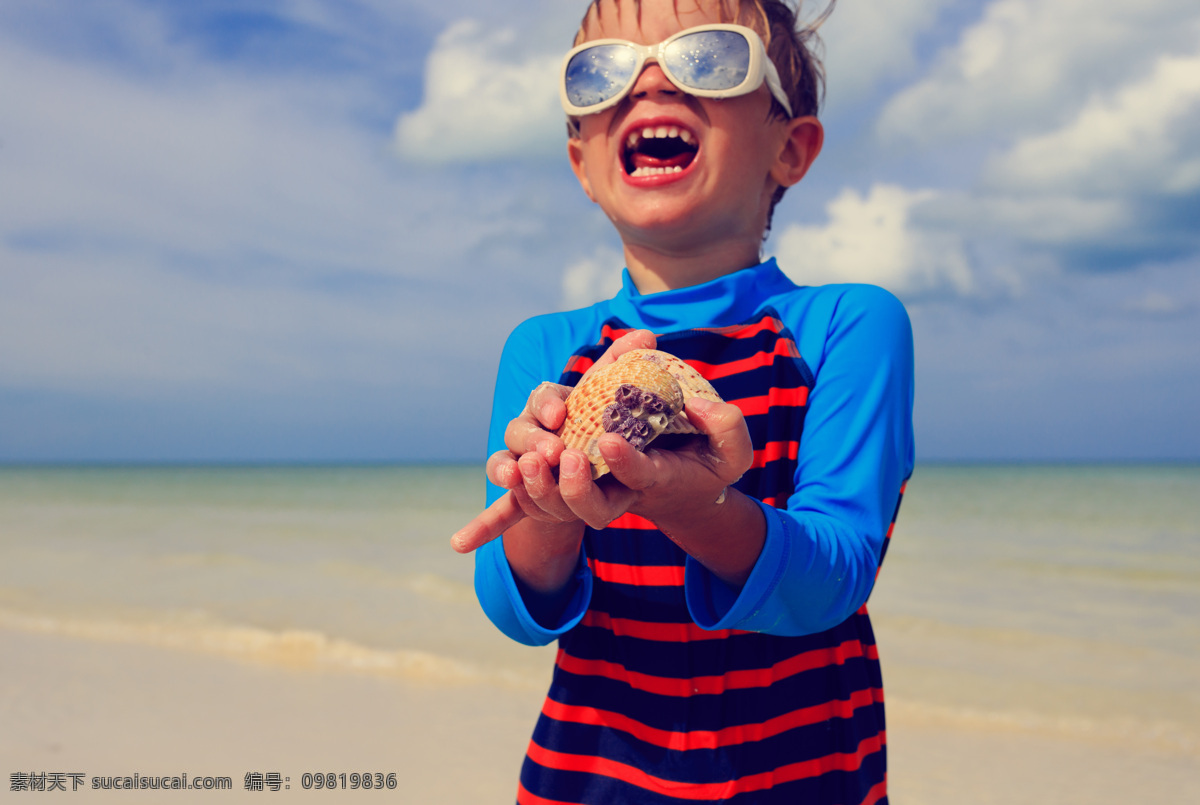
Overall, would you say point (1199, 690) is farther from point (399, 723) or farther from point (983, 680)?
point (399, 723)

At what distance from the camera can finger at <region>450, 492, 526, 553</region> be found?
3.79 feet

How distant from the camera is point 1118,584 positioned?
36.3 feet

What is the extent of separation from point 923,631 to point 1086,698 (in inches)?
83.2

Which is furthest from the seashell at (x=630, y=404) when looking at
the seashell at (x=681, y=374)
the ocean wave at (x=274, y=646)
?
the ocean wave at (x=274, y=646)

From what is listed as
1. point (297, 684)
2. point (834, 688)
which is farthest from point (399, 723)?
point (834, 688)

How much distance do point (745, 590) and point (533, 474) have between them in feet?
1.42

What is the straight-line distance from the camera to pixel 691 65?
5.63 ft

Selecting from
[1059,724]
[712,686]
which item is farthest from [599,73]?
[1059,724]

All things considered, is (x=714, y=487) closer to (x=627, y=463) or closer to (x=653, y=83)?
(x=627, y=463)

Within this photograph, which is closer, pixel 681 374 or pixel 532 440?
pixel 532 440

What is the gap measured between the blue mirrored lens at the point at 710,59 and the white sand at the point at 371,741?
4370mm

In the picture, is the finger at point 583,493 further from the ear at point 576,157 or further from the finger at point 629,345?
the ear at point 576,157

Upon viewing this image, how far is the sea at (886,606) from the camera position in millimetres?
6648

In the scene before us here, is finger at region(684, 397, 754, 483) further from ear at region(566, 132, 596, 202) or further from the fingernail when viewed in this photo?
ear at region(566, 132, 596, 202)
